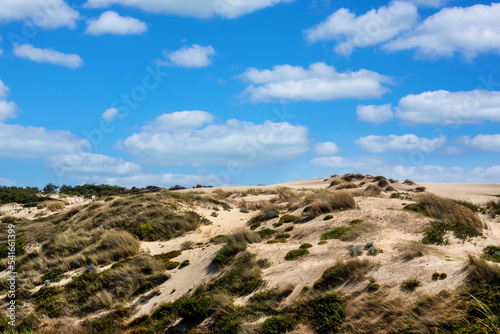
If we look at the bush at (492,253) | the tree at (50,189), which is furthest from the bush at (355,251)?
the tree at (50,189)

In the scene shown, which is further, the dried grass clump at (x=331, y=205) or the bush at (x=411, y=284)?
the dried grass clump at (x=331, y=205)

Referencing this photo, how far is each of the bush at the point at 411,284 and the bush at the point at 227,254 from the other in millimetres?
6751

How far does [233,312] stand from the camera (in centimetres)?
1088

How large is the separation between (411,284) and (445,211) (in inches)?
314

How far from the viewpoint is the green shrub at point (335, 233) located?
1462 centimetres

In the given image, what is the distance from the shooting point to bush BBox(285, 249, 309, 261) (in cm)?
1317

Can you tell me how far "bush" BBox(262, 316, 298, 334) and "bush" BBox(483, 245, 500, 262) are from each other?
5.67 m

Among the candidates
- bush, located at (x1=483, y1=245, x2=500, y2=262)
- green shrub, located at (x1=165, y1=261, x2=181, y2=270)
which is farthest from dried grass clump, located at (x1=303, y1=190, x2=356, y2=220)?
bush, located at (x1=483, y1=245, x2=500, y2=262)

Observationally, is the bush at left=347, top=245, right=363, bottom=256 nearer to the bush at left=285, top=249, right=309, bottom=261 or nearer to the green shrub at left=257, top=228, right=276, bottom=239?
the bush at left=285, top=249, right=309, bottom=261

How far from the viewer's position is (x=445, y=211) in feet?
51.5

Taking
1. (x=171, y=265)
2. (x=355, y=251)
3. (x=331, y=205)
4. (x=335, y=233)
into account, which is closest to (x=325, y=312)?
(x=355, y=251)

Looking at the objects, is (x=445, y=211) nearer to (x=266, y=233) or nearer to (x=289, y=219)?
(x=289, y=219)

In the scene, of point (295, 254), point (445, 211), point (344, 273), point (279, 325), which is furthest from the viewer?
point (445, 211)

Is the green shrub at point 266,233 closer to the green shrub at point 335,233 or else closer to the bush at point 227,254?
the bush at point 227,254
